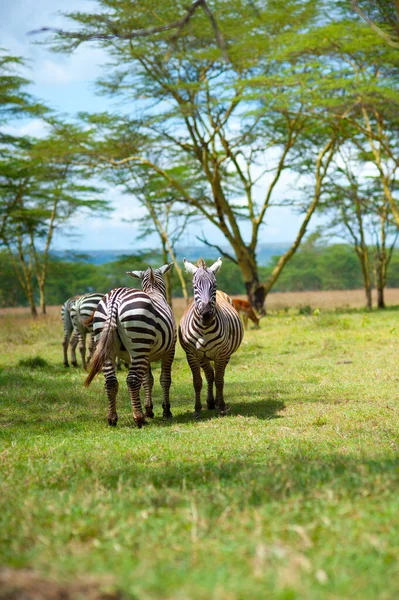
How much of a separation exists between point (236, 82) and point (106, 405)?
14.5m

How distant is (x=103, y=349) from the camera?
6.54m

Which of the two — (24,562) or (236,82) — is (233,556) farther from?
(236,82)

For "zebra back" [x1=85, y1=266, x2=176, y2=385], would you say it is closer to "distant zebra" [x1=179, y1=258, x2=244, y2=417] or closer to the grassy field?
"distant zebra" [x1=179, y1=258, x2=244, y2=417]

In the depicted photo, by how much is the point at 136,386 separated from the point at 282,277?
5513 cm

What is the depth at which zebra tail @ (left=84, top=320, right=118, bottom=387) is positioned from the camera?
6.51 meters

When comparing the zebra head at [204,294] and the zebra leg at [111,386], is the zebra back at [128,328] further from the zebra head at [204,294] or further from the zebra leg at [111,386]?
the zebra head at [204,294]

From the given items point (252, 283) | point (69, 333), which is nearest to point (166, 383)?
point (69, 333)

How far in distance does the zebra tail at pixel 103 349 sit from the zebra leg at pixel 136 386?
26 cm

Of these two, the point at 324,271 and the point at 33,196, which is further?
the point at 324,271

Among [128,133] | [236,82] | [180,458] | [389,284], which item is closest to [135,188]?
[128,133]

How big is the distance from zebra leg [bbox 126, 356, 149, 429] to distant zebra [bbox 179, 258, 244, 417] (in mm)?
666

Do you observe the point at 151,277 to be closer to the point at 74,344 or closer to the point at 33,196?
the point at 74,344

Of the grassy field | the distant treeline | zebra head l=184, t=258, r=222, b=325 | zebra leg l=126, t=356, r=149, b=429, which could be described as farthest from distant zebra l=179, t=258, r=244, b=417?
the distant treeline

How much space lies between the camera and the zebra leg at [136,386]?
6.55 meters
